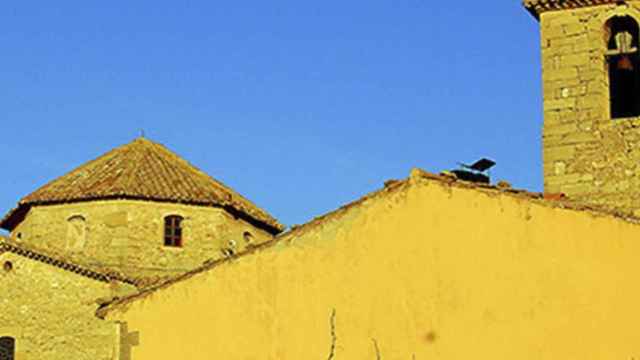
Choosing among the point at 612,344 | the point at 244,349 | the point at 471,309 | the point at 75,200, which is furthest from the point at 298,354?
the point at 75,200

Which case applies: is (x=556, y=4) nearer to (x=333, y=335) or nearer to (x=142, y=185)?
(x=333, y=335)

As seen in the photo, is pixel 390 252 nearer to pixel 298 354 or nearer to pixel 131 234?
pixel 298 354

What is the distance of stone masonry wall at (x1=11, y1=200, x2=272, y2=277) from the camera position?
3228 centimetres

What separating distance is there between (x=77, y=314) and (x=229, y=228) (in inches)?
194

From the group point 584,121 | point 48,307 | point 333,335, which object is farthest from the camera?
point 48,307

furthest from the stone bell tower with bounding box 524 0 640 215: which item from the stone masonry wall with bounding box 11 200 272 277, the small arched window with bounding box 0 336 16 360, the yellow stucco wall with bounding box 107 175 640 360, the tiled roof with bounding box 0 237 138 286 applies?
the small arched window with bounding box 0 336 16 360

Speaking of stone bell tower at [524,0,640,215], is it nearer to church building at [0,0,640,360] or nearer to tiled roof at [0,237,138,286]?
church building at [0,0,640,360]

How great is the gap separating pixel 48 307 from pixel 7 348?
1.39 metres

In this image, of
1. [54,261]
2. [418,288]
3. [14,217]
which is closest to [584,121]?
[418,288]

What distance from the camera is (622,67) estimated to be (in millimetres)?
21047

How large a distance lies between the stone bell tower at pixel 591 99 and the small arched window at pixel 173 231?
44.5 ft

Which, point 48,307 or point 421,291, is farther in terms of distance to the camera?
point 48,307

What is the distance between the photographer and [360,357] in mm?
15086

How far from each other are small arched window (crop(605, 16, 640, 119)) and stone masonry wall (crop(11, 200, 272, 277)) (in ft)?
44.5
